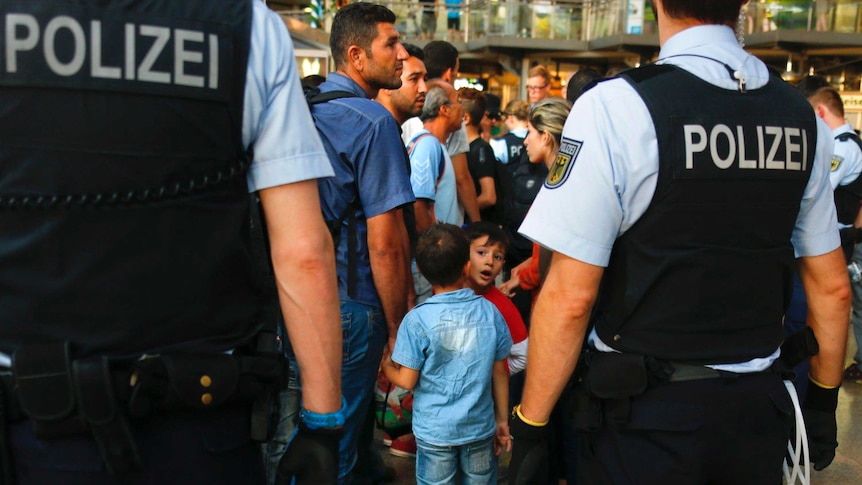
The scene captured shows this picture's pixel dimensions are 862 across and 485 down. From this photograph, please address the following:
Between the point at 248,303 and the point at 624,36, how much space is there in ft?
76.2

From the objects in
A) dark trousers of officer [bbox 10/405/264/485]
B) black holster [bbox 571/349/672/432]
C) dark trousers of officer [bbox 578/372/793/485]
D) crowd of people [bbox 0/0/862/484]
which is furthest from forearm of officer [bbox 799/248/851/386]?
dark trousers of officer [bbox 10/405/264/485]

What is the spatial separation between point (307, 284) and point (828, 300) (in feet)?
4.88

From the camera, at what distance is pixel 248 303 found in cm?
166

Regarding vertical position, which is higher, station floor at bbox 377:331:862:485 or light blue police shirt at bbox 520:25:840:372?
light blue police shirt at bbox 520:25:840:372

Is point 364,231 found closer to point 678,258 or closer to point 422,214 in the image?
point 422,214

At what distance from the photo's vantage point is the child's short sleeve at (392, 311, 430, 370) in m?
3.08

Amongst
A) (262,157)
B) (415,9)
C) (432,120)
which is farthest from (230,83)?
(415,9)

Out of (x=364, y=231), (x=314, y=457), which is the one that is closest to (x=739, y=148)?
(x=314, y=457)

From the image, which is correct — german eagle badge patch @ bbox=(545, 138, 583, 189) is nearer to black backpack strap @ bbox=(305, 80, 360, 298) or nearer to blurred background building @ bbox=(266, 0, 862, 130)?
black backpack strap @ bbox=(305, 80, 360, 298)

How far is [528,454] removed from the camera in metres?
2.16

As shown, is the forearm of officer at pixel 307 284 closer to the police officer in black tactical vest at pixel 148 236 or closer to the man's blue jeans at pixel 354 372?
the police officer in black tactical vest at pixel 148 236

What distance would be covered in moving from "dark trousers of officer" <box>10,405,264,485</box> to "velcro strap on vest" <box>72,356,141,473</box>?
1.5 inches

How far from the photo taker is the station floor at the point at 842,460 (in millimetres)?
4102

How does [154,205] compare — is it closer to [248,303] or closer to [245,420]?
[248,303]
